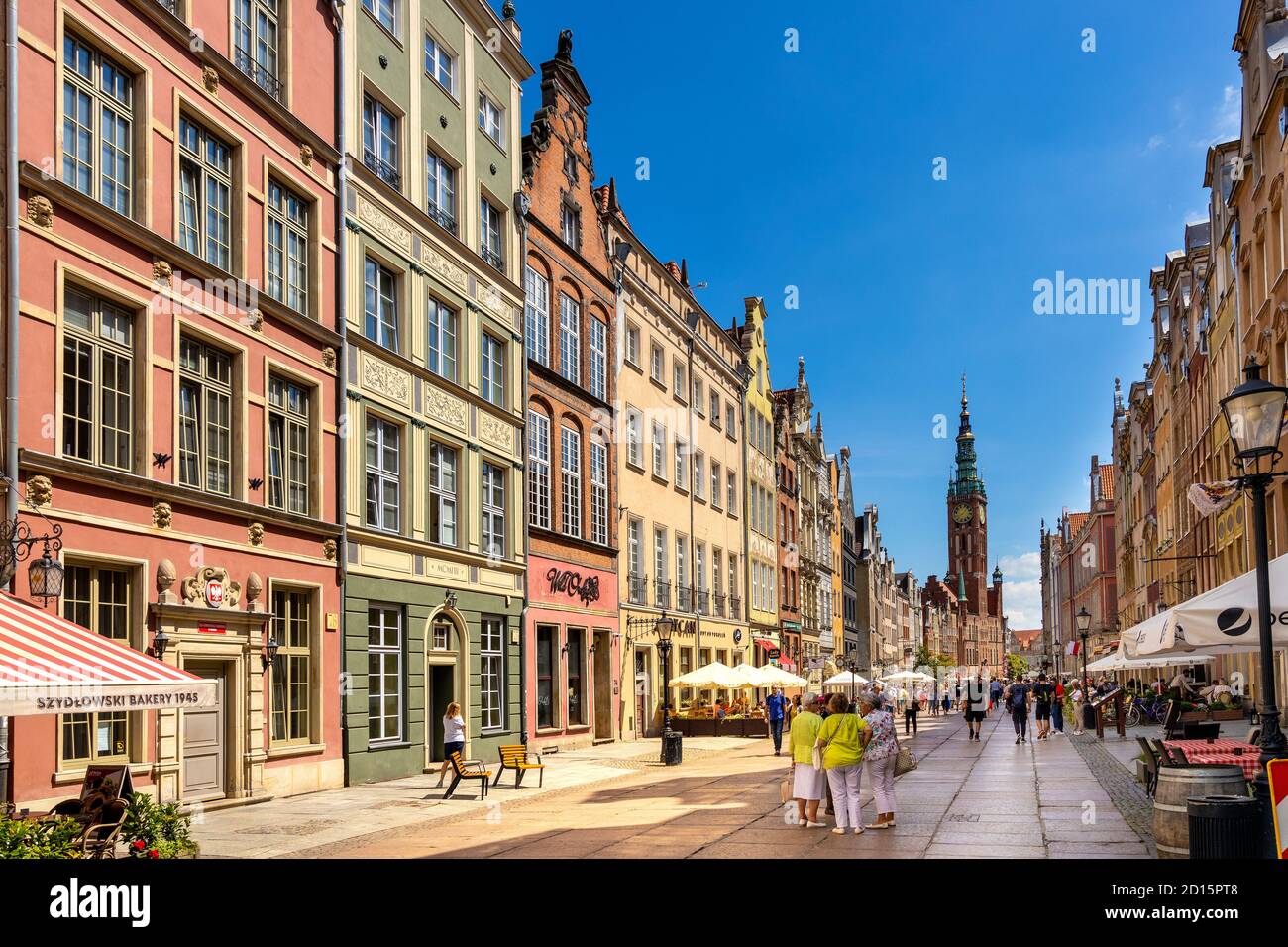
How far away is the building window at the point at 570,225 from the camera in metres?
36.7

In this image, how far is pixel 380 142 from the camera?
1051 inches

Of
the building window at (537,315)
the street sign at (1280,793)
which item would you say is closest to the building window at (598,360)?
the building window at (537,315)

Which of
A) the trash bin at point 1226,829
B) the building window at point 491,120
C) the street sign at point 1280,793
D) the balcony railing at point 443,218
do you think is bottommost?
the trash bin at point 1226,829

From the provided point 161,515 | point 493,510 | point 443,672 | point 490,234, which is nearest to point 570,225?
point 490,234

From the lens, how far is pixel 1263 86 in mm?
29062

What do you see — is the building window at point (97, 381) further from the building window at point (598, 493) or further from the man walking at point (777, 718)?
the man walking at point (777, 718)

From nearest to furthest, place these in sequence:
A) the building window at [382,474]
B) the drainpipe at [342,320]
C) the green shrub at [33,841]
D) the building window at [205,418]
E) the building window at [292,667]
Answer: the green shrub at [33,841], the building window at [205,418], the building window at [292,667], the drainpipe at [342,320], the building window at [382,474]

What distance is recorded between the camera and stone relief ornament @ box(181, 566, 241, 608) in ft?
63.1

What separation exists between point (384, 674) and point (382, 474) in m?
3.87

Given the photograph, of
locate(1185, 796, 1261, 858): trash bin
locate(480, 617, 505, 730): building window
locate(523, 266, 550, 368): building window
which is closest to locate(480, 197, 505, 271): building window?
locate(523, 266, 550, 368): building window

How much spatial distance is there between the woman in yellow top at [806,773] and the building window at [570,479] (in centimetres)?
1859

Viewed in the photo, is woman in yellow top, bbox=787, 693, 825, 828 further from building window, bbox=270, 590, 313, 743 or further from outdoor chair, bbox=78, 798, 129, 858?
building window, bbox=270, 590, 313, 743
